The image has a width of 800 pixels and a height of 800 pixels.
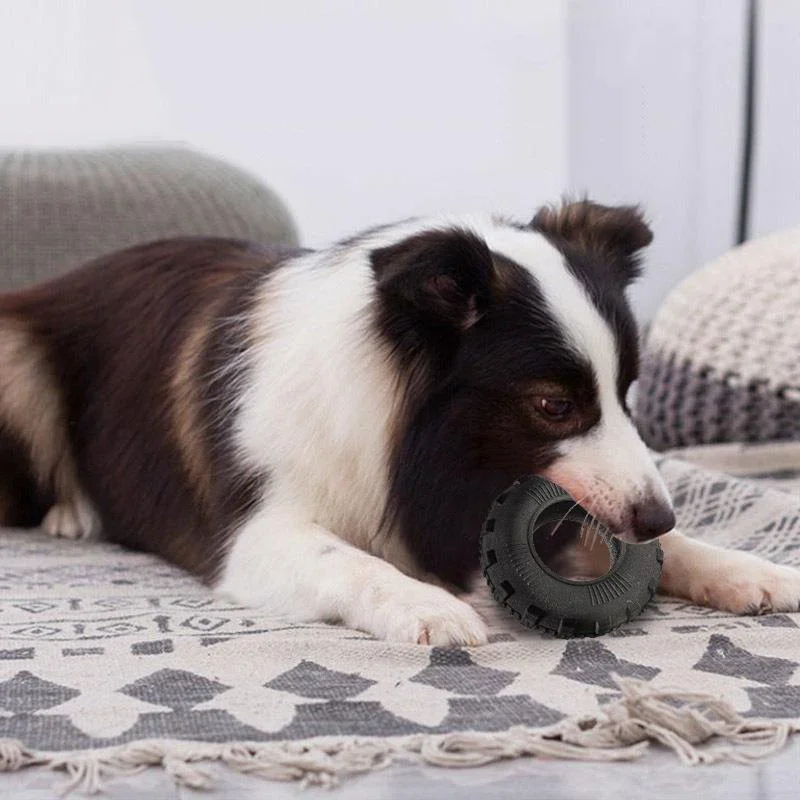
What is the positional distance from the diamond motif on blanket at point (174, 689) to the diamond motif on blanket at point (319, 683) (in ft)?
0.25

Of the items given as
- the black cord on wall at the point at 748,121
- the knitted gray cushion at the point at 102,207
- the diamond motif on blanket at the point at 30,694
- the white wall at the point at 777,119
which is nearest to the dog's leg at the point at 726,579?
the diamond motif on blanket at the point at 30,694

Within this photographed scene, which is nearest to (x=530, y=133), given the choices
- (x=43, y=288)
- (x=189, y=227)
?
(x=189, y=227)

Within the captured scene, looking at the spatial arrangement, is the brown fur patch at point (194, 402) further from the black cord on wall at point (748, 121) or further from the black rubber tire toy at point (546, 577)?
the black cord on wall at point (748, 121)

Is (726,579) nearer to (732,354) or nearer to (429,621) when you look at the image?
(429,621)

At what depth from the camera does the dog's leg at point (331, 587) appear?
6.02 ft

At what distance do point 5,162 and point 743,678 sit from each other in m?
3.12

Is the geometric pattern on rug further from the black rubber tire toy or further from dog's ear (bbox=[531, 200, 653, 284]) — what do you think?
dog's ear (bbox=[531, 200, 653, 284])

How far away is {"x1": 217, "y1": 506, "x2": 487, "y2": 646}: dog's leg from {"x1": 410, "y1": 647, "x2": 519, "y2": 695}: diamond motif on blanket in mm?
46

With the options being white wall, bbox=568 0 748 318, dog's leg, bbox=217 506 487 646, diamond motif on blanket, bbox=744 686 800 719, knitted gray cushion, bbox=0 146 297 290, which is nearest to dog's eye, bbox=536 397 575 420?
dog's leg, bbox=217 506 487 646

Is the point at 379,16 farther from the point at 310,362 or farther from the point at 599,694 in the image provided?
the point at 599,694

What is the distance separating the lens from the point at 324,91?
5.66m

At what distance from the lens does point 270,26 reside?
558 centimetres

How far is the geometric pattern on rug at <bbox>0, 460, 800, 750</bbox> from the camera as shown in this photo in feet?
4.99

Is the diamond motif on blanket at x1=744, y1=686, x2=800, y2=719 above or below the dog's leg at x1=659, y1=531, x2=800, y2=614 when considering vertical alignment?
above
